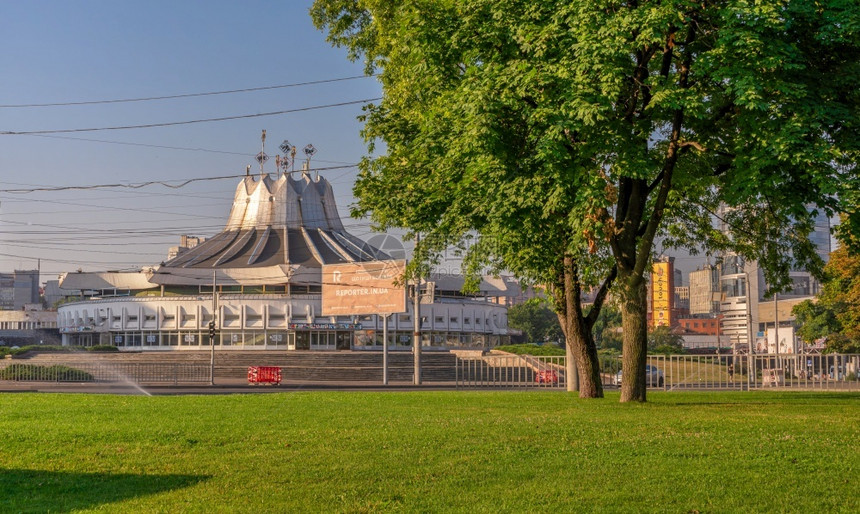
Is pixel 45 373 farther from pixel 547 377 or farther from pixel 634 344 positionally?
pixel 634 344

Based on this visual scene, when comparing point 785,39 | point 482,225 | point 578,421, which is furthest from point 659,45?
point 578,421

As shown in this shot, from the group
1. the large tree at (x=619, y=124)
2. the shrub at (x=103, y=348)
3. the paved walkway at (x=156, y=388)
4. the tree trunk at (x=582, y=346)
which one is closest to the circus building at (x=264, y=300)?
the shrub at (x=103, y=348)

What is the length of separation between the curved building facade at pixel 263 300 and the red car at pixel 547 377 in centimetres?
3823

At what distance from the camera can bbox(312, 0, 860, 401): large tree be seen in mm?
15961

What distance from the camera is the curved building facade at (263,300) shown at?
8225 centimetres

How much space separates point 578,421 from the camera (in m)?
15.5

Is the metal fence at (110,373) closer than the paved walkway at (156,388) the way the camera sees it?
No

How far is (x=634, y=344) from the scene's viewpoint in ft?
65.8

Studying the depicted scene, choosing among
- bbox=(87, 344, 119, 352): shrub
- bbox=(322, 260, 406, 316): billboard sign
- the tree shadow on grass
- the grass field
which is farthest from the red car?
bbox=(87, 344, 119, 352): shrub

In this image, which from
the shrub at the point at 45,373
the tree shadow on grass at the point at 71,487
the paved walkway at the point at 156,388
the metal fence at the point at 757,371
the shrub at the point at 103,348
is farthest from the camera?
the shrub at the point at 103,348

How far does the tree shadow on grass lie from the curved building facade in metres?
66.6

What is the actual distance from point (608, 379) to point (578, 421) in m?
30.9

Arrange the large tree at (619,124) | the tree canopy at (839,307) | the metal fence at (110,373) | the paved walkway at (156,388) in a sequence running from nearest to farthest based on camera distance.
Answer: the large tree at (619,124)
the tree canopy at (839,307)
the paved walkway at (156,388)
the metal fence at (110,373)

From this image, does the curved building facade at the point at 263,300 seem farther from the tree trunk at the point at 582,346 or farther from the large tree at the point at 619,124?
the large tree at the point at 619,124
